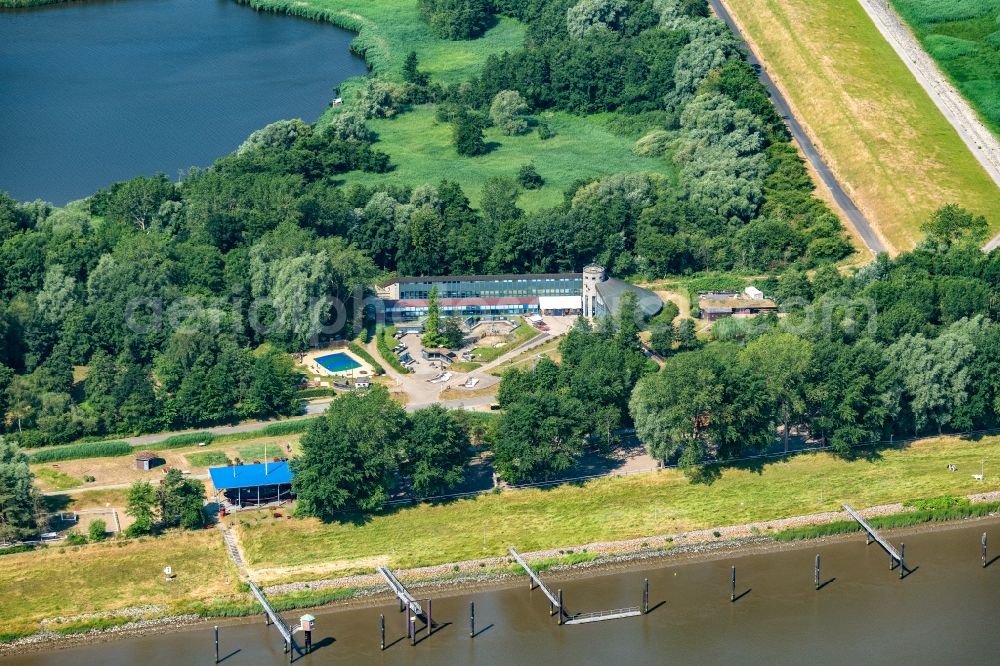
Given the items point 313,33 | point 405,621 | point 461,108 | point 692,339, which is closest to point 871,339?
point 692,339

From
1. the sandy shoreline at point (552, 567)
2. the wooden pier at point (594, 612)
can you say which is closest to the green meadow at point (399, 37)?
the sandy shoreline at point (552, 567)

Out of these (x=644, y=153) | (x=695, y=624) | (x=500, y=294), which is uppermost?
(x=644, y=153)

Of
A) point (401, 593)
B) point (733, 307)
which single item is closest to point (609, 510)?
point (401, 593)

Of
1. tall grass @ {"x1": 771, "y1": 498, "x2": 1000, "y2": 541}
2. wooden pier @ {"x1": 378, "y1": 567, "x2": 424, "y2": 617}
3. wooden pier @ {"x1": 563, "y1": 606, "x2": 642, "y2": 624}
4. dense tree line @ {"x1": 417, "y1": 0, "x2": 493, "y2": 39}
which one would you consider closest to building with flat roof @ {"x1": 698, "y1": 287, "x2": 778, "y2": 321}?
tall grass @ {"x1": 771, "y1": 498, "x2": 1000, "y2": 541}

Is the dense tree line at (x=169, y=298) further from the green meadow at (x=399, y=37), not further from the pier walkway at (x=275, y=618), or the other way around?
the green meadow at (x=399, y=37)

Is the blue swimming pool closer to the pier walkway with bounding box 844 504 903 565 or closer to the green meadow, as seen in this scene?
the pier walkway with bounding box 844 504 903 565

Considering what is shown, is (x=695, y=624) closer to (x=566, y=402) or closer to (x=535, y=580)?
(x=535, y=580)

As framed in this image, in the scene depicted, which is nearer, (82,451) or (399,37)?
(82,451)
